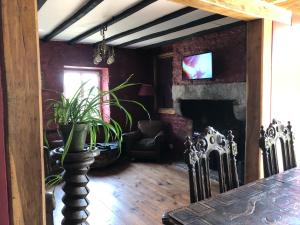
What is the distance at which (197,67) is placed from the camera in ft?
14.7

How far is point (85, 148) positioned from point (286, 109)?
2.24 meters

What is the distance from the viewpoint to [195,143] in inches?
61.7

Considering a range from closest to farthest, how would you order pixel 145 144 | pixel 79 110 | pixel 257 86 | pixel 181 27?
pixel 79 110
pixel 257 86
pixel 181 27
pixel 145 144

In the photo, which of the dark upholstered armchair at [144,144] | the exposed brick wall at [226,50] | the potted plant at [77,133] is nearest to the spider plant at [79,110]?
the potted plant at [77,133]

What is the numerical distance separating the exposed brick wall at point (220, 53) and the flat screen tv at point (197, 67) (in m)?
0.11

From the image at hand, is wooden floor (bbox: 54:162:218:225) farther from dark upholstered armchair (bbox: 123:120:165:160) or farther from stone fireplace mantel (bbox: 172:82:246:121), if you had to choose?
stone fireplace mantel (bbox: 172:82:246:121)

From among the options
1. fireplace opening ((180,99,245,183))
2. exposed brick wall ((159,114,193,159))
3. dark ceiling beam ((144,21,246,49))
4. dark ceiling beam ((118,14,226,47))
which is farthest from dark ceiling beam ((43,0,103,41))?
exposed brick wall ((159,114,193,159))

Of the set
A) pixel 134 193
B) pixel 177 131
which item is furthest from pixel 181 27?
pixel 134 193

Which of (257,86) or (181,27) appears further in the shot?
(181,27)

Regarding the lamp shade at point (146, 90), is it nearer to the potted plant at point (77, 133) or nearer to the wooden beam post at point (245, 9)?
the wooden beam post at point (245, 9)

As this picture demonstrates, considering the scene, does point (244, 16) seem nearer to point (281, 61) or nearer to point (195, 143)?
point (281, 61)

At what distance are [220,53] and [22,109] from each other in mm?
3561

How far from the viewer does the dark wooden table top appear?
1200 mm

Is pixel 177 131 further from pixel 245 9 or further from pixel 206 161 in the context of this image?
pixel 206 161
